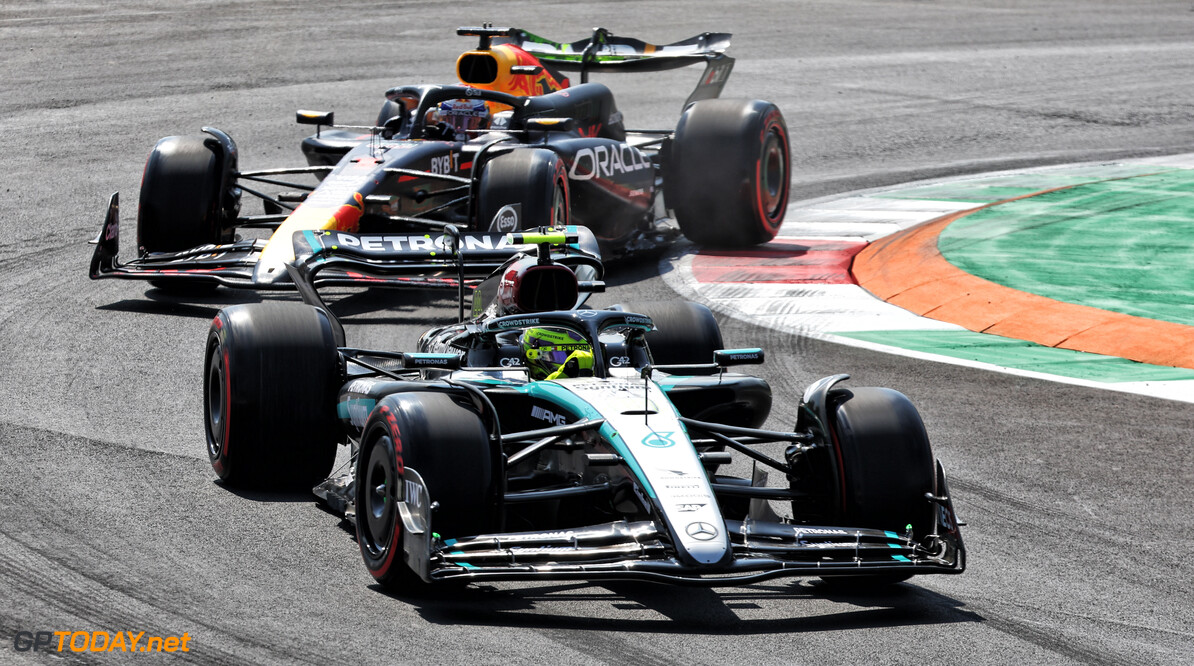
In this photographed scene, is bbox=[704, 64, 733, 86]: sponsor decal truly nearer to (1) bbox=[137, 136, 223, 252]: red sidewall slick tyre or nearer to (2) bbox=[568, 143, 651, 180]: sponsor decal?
(2) bbox=[568, 143, 651, 180]: sponsor decal

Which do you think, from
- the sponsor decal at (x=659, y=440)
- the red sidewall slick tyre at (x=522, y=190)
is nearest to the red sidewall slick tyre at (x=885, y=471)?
the sponsor decal at (x=659, y=440)

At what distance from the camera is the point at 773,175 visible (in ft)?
53.5

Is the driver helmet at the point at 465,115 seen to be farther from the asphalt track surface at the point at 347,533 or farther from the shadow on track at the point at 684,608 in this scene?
the shadow on track at the point at 684,608

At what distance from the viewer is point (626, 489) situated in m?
6.73

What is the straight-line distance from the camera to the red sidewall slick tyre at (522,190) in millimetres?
13344

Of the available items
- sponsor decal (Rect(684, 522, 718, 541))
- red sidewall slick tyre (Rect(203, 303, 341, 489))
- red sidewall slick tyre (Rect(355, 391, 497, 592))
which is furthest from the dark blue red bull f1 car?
sponsor decal (Rect(684, 522, 718, 541))

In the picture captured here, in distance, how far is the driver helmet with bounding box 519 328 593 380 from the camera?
25.0ft

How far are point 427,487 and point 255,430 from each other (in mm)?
1971

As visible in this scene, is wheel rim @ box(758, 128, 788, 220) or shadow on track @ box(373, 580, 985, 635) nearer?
shadow on track @ box(373, 580, 985, 635)

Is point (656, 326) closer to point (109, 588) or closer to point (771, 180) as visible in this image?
point (109, 588)

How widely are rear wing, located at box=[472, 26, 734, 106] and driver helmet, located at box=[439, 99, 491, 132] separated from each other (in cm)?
135

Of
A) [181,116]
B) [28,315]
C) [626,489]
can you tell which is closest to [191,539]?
[626,489]

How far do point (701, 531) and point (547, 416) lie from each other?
1.31m

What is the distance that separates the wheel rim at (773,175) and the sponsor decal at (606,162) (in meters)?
1.22
